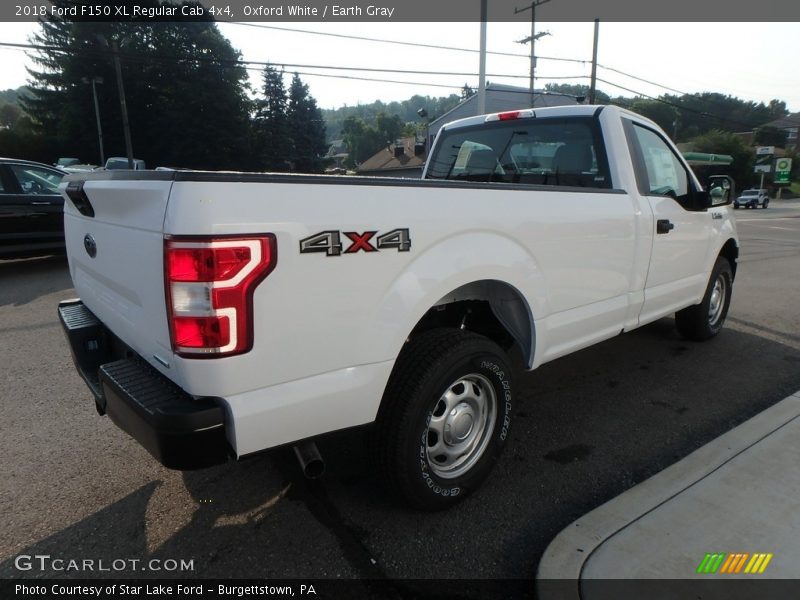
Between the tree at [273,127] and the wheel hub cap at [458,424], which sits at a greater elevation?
the tree at [273,127]

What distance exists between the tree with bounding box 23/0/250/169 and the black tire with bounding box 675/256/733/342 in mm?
44615

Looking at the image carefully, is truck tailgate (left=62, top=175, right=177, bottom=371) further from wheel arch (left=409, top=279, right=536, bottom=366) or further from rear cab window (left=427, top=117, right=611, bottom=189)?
rear cab window (left=427, top=117, right=611, bottom=189)

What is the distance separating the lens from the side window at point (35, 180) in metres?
7.96

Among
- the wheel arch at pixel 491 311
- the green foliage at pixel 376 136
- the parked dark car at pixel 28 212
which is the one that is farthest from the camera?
the green foliage at pixel 376 136

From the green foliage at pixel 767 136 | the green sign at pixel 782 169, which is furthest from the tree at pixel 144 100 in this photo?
the green foliage at pixel 767 136

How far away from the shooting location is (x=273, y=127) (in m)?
51.9

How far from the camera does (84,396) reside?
3.66 metres

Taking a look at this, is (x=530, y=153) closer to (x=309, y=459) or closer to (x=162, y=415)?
(x=309, y=459)

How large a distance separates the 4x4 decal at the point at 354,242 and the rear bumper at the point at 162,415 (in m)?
0.61

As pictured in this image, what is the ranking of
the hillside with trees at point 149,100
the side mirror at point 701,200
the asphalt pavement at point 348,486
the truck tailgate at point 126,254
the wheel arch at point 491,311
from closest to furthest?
the truck tailgate at point 126,254 < the asphalt pavement at point 348,486 < the wheel arch at point 491,311 < the side mirror at point 701,200 < the hillside with trees at point 149,100

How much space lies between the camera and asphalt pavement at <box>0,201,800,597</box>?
7.06 feet

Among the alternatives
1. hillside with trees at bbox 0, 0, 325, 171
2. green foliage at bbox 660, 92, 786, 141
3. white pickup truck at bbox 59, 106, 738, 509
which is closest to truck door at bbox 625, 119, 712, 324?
white pickup truck at bbox 59, 106, 738, 509

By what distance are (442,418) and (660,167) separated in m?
2.79

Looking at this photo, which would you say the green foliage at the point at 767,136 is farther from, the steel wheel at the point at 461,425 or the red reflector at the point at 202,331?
the red reflector at the point at 202,331
